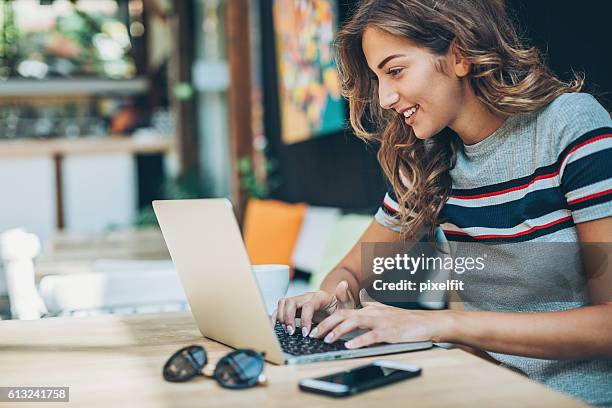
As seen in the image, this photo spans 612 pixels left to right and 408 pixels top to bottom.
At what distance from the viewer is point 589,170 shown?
1290 millimetres

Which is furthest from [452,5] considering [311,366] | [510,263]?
[311,366]

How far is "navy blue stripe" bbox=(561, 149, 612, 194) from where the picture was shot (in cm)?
127

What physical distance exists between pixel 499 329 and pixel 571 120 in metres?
0.42

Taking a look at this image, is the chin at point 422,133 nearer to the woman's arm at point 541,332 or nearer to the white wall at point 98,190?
the woman's arm at point 541,332

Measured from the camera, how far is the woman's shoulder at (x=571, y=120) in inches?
52.2

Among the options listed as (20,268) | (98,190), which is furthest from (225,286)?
(98,190)

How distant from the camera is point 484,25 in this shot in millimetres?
1500

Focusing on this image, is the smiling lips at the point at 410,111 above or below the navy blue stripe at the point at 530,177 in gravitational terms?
above

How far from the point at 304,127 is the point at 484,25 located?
315 cm

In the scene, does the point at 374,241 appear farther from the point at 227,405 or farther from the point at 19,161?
the point at 19,161

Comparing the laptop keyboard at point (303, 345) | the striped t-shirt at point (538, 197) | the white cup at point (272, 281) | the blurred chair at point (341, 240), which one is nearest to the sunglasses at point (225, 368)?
the laptop keyboard at point (303, 345)

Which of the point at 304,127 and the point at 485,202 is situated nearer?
the point at 485,202

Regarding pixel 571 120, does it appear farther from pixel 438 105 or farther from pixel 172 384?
pixel 172 384

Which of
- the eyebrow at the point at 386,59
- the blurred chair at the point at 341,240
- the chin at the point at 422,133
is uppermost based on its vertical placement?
the eyebrow at the point at 386,59
